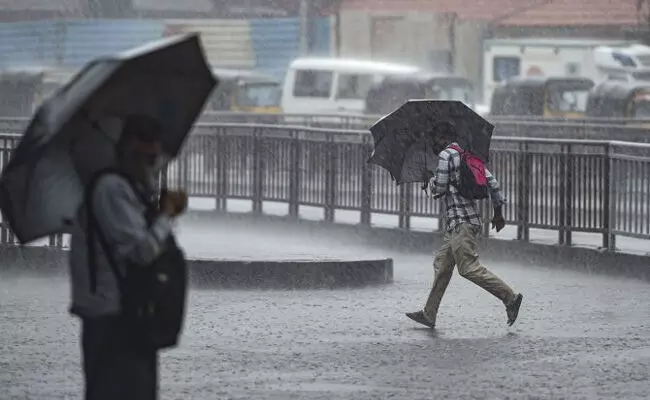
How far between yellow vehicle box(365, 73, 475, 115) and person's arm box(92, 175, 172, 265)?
3063 centimetres

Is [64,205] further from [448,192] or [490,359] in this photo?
[448,192]

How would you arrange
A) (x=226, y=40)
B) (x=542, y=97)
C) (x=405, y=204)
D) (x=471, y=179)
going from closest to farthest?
(x=471, y=179), (x=405, y=204), (x=542, y=97), (x=226, y=40)

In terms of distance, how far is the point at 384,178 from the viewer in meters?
20.2

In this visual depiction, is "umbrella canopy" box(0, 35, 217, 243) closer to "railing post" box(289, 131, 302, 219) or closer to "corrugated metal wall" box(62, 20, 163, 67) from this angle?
"railing post" box(289, 131, 302, 219)

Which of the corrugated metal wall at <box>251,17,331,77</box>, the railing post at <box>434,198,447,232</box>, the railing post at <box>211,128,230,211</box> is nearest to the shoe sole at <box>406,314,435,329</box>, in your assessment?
the railing post at <box>434,198,447,232</box>

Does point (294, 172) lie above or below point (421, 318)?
above

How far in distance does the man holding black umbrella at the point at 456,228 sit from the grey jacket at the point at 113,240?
606cm

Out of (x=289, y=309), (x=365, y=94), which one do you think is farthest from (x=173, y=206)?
(x=365, y=94)

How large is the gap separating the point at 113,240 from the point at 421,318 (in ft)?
21.3

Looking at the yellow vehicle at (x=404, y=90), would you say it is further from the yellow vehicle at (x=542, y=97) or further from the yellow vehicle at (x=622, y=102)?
the yellow vehicle at (x=622, y=102)

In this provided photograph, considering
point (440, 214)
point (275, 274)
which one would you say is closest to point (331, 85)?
point (440, 214)

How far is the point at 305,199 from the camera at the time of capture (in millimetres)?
21250

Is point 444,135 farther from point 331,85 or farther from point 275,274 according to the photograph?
point 331,85

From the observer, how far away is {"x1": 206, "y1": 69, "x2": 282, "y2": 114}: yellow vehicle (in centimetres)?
4144
